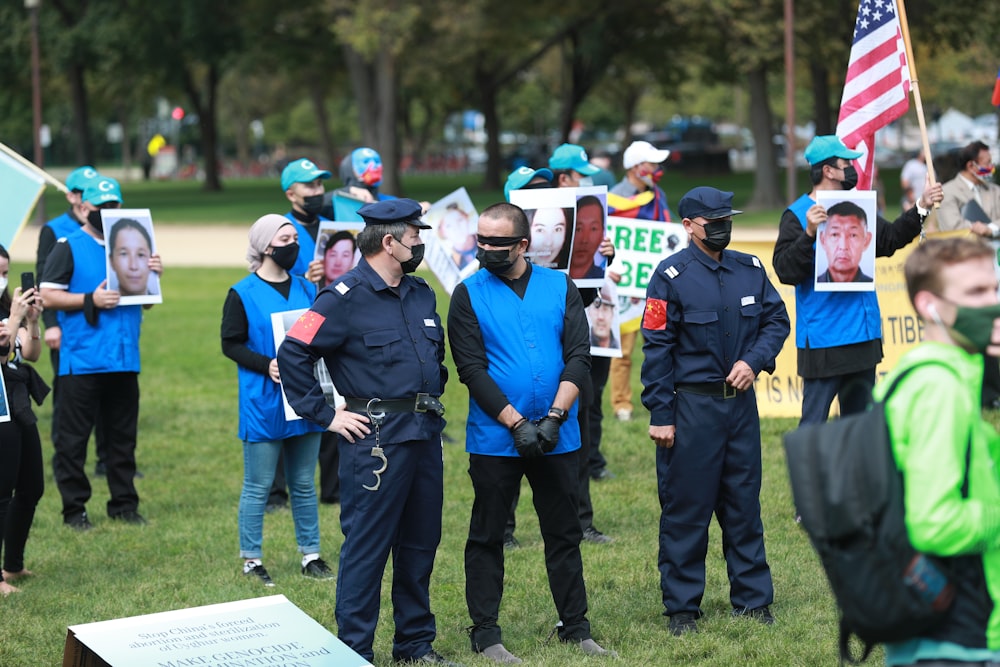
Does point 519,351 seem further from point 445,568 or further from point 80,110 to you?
point 80,110

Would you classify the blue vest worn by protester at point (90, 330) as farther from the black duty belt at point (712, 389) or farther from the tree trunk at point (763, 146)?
the tree trunk at point (763, 146)

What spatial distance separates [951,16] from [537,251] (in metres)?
28.8

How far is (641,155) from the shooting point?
9.93 m

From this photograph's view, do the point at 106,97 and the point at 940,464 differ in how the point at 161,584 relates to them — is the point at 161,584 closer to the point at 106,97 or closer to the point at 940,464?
the point at 940,464

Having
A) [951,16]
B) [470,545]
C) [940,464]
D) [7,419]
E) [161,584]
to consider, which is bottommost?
[161,584]

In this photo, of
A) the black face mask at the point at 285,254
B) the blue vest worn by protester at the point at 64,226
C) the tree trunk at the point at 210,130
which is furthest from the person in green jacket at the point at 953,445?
the tree trunk at the point at 210,130

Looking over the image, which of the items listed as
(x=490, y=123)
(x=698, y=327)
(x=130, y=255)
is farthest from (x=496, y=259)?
(x=490, y=123)

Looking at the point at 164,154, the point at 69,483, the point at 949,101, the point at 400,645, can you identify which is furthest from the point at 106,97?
the point at 400,645

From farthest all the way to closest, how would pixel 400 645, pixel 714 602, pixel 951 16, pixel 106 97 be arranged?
pixel 106 97 < pixel 951 16 < pixel 714 602 < pixel 400 645

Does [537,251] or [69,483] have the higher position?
[537,251]

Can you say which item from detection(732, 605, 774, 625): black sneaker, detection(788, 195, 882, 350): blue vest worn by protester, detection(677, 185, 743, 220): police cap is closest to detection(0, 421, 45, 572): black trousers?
detection(677, 185, 743, 220): police cap

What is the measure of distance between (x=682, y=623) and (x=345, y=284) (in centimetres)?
238

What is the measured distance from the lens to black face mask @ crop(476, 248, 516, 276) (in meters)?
6.27

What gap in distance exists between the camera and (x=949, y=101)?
77.8 meters
